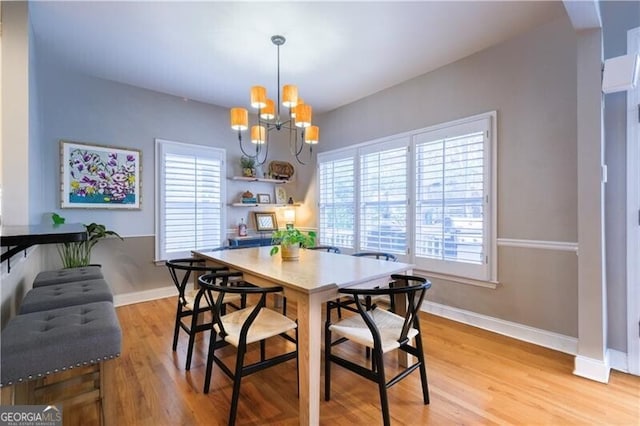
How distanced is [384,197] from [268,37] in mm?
2275

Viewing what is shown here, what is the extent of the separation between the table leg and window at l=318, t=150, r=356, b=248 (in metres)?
2.84

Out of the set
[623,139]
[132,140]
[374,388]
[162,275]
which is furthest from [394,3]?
[162,275]

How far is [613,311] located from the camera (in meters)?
2.33

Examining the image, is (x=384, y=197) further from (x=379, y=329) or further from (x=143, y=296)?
(x=143, y=296)

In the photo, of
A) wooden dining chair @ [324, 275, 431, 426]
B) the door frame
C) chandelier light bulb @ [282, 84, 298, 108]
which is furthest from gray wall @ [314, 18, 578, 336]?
chandelier light bulb @ [282, 84, 298, 108]

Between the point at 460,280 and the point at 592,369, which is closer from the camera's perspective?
the point at 592,369

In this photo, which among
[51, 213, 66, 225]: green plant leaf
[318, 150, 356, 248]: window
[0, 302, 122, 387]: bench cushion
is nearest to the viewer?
[0, 302, 122, 387]: bench cushion

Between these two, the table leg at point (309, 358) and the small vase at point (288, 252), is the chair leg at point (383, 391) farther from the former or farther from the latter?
the small vase at point (288, 252)

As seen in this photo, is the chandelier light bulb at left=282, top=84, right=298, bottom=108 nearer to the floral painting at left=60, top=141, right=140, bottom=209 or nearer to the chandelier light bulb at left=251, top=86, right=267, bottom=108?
the chandelier light bulb at left=251, top=86, right=267, bottom=108

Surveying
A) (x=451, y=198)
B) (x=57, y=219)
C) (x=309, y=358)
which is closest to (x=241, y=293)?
(x=309, y=358)

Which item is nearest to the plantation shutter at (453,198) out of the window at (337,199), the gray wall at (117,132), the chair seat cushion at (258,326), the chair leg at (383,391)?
the window at (337,199)

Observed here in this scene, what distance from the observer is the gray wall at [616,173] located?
7.45ft

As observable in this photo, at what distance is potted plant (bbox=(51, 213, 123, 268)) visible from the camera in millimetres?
3262

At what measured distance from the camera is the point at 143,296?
3914mm
